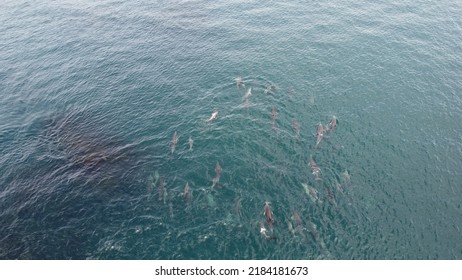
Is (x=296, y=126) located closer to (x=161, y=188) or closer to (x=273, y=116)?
(x=273, y=116)

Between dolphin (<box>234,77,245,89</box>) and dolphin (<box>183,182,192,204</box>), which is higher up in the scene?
dolphin (<box>234,77,245,89</box>)

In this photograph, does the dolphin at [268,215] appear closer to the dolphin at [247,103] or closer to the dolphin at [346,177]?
the dolphin at [346,177]

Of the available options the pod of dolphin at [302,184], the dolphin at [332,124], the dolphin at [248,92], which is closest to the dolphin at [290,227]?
the pod of dolphin at [302,184]

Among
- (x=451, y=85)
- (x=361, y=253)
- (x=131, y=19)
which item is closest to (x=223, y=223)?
(x=361, y=253)

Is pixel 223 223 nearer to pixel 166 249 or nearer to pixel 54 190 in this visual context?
pixel 166 249

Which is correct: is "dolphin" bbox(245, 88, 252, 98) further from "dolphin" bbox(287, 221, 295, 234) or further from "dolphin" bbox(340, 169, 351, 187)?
"dolphin" bbox(287, 221, 295, 234)

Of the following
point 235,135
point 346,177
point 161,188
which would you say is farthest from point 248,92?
point 161,188

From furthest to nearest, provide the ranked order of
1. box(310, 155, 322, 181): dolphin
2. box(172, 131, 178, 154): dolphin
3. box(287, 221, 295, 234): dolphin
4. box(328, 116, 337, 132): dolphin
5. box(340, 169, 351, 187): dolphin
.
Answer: box(328, 116, 337, 132): dolphin
box(172, 131, 178, 154): dolphin
box(310, 155, 322, 181): dolphin
box(340, 169, 351, 187): dolphin
box(287, 221, 295, 234): dolphin

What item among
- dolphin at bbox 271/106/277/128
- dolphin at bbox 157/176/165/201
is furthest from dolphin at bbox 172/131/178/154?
dolphin at bbox 271/106/277/128
